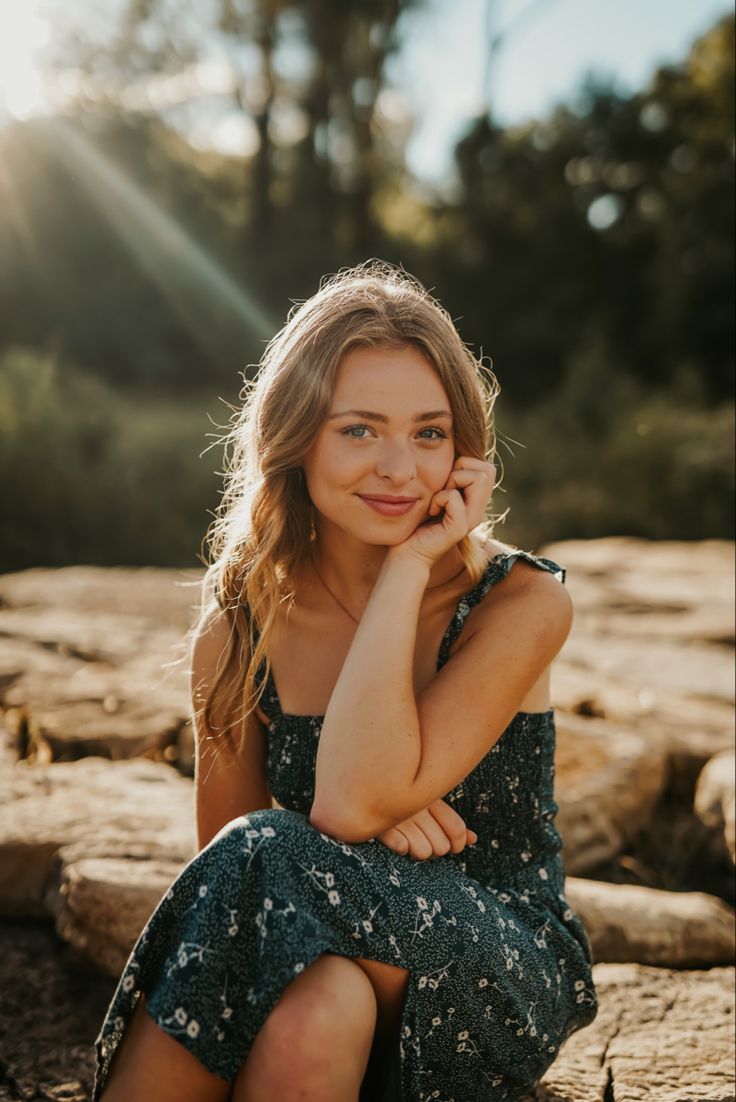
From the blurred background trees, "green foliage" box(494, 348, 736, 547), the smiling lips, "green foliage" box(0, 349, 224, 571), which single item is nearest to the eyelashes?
the smiling lips

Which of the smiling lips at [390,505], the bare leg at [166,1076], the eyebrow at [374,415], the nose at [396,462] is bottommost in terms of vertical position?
the bare leg at [166,1076]

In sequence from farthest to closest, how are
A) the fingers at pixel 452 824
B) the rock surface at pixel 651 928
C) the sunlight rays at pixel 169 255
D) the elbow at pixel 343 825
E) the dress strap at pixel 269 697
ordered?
the sunlight rays at pixel 169 255 → the rock surface at pixel 651 928 → the dress strap at pixel 269 697 → the fingers at pixel 452 824 → the elbow at pixel 343 825

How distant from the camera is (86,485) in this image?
982 centimetres

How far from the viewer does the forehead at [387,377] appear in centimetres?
218

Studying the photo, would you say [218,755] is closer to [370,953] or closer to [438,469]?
[370,953]

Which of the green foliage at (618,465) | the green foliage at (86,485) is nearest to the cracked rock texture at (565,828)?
the green foliage at (86,485)

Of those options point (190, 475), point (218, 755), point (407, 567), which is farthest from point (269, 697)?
point (190, 475)

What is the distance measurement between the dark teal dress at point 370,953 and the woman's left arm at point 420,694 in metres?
0.10

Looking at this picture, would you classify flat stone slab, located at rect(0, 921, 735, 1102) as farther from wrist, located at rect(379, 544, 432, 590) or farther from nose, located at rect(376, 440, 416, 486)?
nose, located at rect(376, 440, 416, 486)

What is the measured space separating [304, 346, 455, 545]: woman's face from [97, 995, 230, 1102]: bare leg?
107 centimetres

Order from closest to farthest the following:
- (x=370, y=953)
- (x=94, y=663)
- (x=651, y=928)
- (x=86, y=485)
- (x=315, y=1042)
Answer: (x=315, y=1042) → (x=370, y=953) → (x=651, y=928) → (x=94, y=663) → (x=86, y=485)

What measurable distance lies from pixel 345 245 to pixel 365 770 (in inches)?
701

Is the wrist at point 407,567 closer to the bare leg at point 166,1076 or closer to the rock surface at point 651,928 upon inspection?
the bare leg at point 166,1076

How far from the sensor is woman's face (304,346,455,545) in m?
2.18
